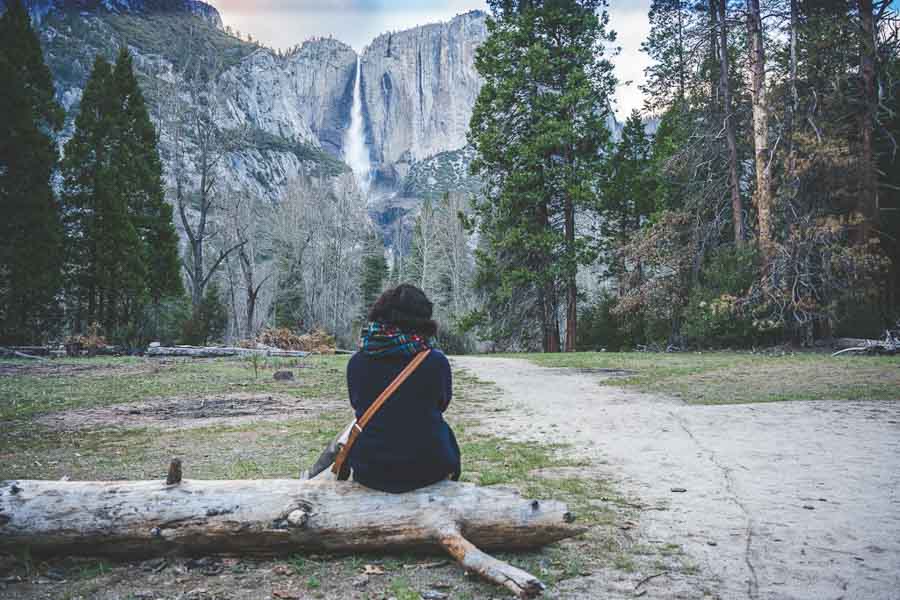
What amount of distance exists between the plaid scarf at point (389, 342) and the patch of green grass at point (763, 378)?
6945mm

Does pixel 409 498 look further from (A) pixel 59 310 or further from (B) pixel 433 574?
(A) pixel 59 310

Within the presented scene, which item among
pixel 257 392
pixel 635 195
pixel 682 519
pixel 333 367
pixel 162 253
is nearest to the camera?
pixel 682 519

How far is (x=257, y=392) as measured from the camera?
37.2ft

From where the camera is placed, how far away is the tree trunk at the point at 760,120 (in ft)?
58.7

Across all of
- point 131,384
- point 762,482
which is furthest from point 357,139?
point 762,482

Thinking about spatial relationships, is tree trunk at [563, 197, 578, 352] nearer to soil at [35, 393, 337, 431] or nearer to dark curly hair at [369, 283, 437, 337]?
soil at [35, 393, 337, 431]

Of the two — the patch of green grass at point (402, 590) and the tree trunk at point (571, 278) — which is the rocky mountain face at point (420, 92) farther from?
the patch of green grass at point (402, 590)

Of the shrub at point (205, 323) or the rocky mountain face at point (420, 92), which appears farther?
the rocky mountain face at point (420, 92)

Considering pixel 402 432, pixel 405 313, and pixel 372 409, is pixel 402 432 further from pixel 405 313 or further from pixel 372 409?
pixel 405 313

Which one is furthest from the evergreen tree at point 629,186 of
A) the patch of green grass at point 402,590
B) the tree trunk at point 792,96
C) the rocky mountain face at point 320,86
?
the rocky mountain face at point 320,86

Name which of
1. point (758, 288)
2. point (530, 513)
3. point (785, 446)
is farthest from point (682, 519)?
point (758, 288)

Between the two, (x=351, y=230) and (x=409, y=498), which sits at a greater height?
(x=351, y=230)

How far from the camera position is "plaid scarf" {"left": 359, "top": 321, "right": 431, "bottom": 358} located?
3484mm

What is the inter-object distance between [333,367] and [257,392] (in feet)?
20.0
